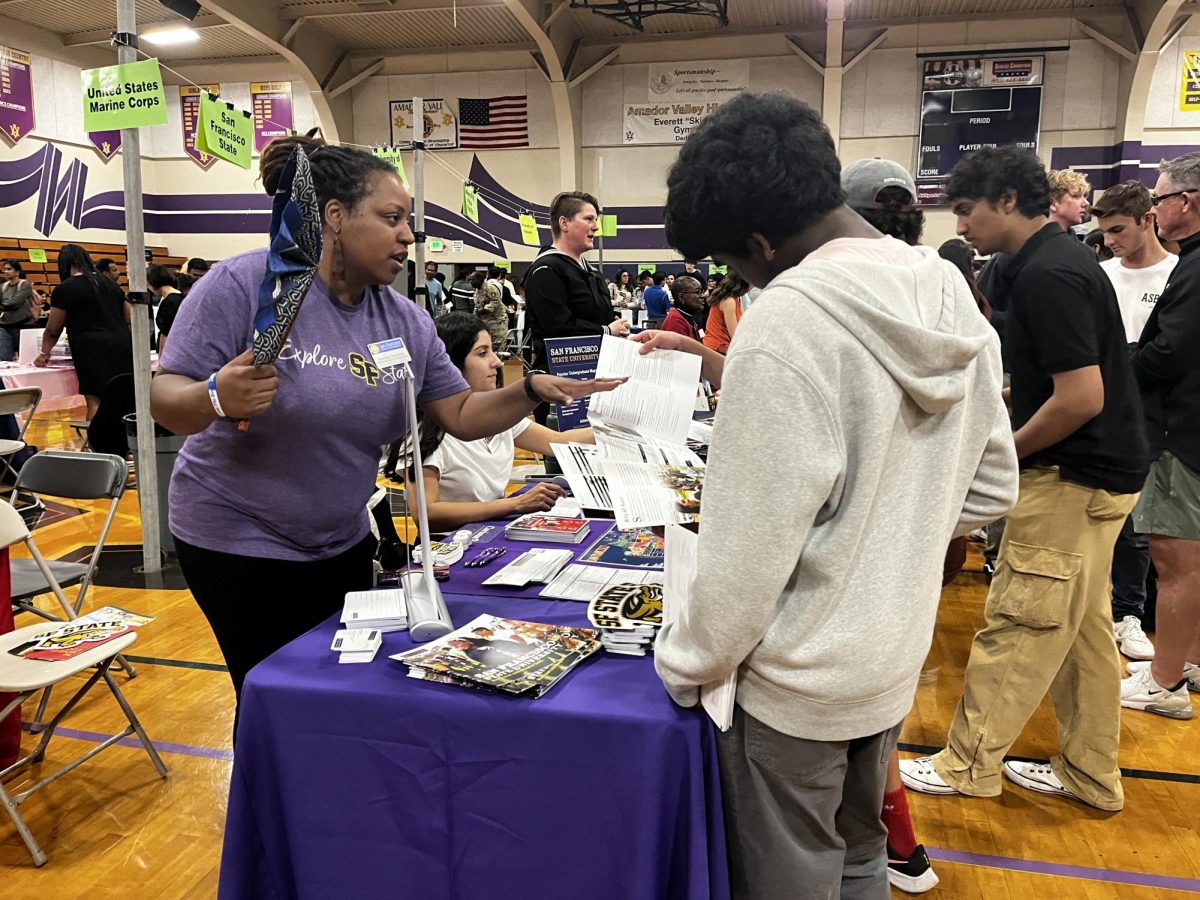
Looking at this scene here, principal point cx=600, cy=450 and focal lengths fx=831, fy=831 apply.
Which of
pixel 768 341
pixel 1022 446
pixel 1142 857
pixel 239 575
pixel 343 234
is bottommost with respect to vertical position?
pixel 1142 857

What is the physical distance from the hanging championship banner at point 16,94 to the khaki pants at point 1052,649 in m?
15.7

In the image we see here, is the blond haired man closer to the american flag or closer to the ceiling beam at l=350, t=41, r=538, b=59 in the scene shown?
the ceiling beam at l=350, t=41, r=538, b=59

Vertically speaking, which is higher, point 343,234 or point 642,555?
point 343,234

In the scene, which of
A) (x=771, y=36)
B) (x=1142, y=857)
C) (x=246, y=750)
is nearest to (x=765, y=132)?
(x=246, y=750)

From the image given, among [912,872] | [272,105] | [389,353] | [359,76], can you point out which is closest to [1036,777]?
[912,872]

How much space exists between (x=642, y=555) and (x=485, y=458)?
834 mm

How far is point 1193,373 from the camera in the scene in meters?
2.67

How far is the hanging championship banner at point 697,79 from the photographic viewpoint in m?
13.1

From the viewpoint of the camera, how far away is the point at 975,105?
12.3 m

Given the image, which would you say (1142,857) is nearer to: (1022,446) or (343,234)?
(1022,446)

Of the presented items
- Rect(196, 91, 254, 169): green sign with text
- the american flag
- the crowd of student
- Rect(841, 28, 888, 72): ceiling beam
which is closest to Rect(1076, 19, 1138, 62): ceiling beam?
Rect(841, 28, 888, 72): ceiling beam

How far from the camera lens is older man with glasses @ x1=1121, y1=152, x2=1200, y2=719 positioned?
2596 mm

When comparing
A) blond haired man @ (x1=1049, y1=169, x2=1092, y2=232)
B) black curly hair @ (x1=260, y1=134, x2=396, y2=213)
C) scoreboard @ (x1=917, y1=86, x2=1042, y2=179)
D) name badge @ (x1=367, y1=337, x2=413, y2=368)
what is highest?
scoreboard @ (x1=917, y1=86, x2=1042, y2=179)

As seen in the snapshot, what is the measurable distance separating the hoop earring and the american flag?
44.6 feet
